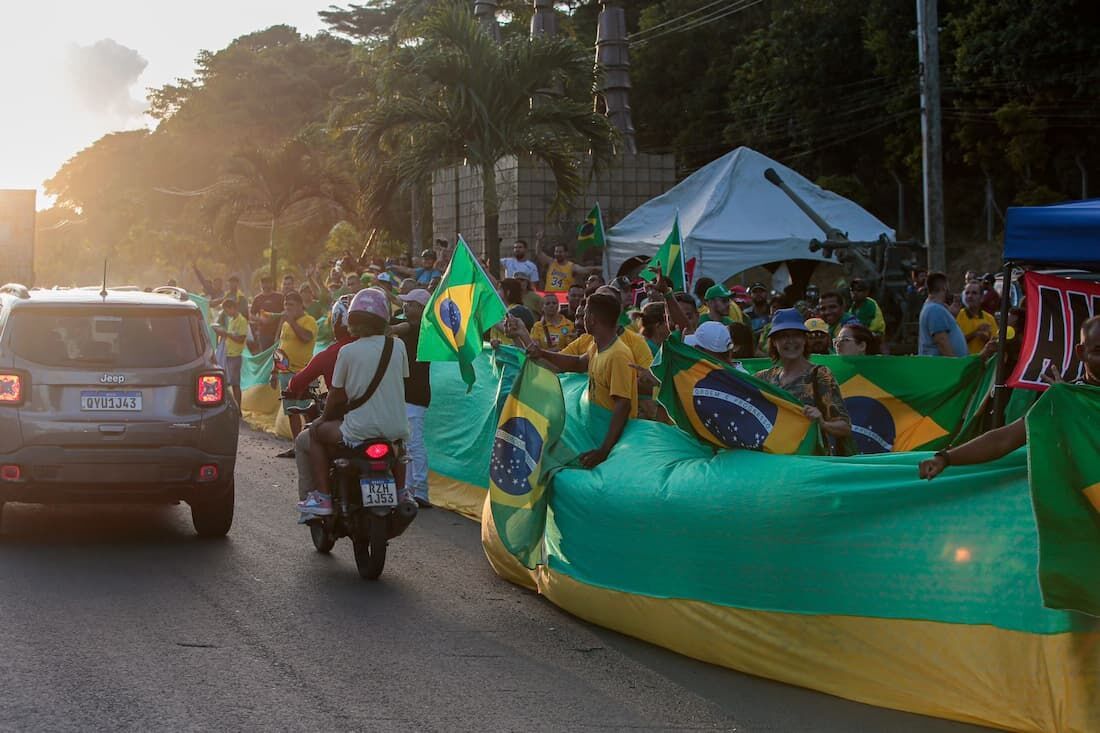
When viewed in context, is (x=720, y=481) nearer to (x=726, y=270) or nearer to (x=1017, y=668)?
(x=1017, y=668)

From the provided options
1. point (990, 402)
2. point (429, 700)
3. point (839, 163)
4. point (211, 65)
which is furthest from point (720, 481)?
point (211, 65)

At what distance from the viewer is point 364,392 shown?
9.45 meters

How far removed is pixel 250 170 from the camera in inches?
1667

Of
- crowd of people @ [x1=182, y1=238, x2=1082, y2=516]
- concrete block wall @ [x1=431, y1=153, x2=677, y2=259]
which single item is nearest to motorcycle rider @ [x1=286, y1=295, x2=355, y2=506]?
crowd of people @ [x1=182, y1=238, x2=1082, y2=516]

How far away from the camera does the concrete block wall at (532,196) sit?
29.5 metres

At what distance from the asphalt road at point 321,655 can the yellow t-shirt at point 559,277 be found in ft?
37.6

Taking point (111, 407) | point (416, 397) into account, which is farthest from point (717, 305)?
point (111, 407)

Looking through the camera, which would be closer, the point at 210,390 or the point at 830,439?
the point at 830,439

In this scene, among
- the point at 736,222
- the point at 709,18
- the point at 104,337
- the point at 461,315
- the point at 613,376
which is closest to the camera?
the point at 613,376

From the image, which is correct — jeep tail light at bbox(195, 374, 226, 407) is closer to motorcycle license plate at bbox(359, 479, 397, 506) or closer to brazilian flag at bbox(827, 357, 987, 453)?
motorcycle license plate at bbox(359, 479, 397, 506)

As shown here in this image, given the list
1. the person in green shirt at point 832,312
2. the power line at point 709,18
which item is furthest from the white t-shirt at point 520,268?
the power line at point 709,18

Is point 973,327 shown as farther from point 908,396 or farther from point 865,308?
point 908,396

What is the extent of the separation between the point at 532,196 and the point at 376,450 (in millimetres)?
20481

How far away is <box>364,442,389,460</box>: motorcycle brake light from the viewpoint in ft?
30.7
